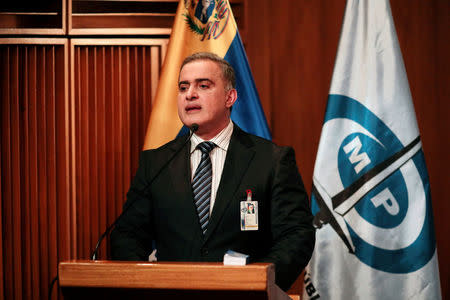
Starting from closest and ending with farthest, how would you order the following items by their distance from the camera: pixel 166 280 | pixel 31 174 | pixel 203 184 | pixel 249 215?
pixel 166 280
pixel 249 215
pixel 203 184
pixel 31 174

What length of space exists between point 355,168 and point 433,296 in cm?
80

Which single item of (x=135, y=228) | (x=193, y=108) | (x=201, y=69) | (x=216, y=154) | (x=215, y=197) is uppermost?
(x=201, y=69)

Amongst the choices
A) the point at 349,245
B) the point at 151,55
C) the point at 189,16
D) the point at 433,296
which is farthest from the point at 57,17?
the point at 433,296

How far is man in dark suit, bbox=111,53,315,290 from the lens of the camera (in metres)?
2.02

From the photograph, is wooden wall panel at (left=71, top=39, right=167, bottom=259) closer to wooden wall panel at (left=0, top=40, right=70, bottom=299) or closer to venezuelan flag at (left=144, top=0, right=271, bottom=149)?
wooden wall panel at (left=0, top=40, right=70, bottom=299)

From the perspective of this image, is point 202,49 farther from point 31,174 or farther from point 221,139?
point 31,174

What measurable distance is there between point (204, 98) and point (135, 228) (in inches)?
25.0

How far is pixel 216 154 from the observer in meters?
2.24

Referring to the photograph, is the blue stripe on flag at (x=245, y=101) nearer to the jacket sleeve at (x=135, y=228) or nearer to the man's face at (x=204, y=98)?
the man's face at (x=204, y=98)

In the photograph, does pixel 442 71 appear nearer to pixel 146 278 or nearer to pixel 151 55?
pixel 151 55

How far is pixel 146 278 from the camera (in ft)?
4.23

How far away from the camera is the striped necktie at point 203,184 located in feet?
6.87

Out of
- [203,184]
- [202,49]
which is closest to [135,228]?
[203,184]

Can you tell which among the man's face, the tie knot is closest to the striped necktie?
the tie knot
